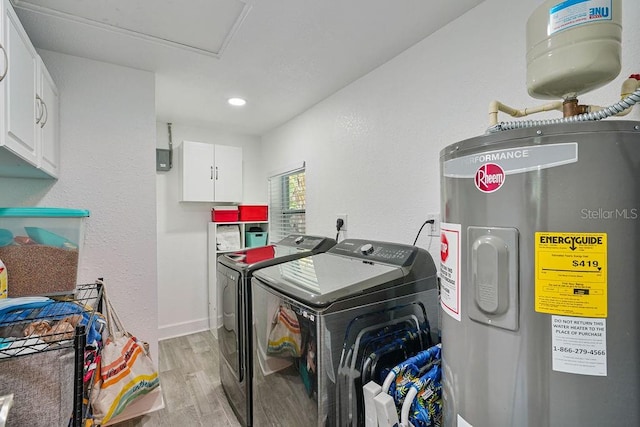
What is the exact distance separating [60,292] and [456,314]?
1857 millimetres

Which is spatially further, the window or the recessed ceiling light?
the window

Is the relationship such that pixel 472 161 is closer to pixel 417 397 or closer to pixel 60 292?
pixel 417 397

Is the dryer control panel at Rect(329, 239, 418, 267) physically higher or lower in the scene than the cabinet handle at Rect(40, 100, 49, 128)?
lower

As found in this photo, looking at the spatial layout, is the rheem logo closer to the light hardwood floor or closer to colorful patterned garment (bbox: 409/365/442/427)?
colorful patterned garment (bbox: 409/365/442/427)

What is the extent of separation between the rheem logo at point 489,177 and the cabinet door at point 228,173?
10.2 ft

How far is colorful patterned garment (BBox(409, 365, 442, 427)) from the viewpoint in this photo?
3.22ft

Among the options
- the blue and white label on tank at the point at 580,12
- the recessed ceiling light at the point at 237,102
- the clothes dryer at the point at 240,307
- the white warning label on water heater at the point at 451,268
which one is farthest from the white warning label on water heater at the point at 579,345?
the recessed ceiling light at the point at 237,102

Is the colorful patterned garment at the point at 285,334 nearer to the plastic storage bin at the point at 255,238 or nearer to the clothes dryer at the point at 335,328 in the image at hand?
the clothes dryer at the point at 335,328

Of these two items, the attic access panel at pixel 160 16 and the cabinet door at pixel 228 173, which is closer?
the attic access panel at pixel 160 16

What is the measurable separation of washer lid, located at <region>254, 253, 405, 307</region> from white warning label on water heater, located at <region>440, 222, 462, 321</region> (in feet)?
1.38

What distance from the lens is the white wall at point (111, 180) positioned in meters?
1.92

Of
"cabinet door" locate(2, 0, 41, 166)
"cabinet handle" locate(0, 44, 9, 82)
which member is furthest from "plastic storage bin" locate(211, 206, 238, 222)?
"cabinet handle" locate(0, 44, 9, 82)

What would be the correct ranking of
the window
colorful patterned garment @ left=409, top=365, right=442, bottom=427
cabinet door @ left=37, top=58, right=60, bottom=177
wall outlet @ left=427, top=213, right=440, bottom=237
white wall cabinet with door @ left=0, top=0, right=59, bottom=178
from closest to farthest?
Result: colorful patterned garment @ left=409, top=365, right=442, bottom=427 → white wall cabinet with door @ left=0, top=0, right=59, bottom=178 → cabinet door @ left=37, top=58, right=60, bottom=177 → wall outlet @ left=427, top=213, right=440, bottom=237 → the window

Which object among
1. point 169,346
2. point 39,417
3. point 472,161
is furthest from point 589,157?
point 169,346
